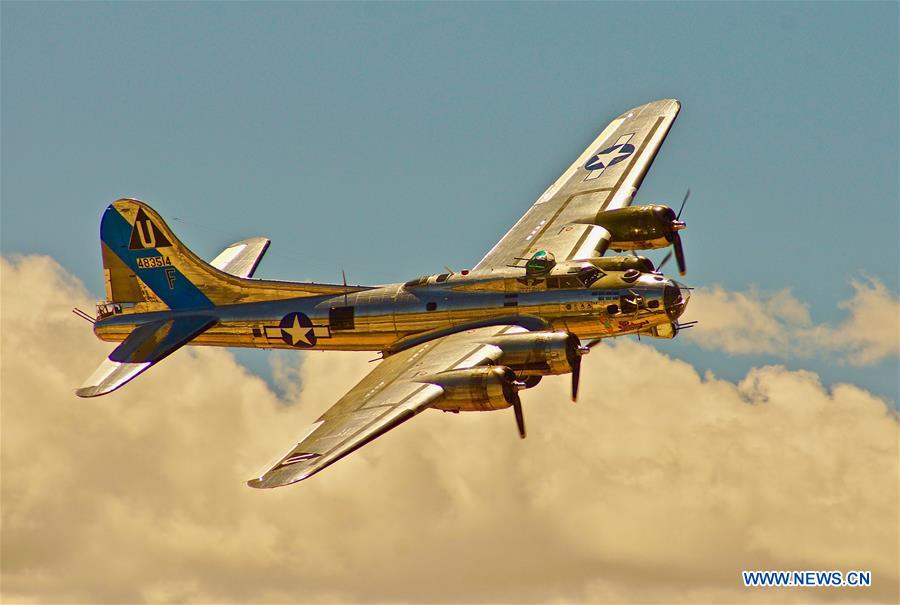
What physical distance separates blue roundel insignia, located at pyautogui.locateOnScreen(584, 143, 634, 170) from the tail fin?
1687 centimetres

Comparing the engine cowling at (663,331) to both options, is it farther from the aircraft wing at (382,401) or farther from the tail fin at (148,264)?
the tail fin at (148,264)

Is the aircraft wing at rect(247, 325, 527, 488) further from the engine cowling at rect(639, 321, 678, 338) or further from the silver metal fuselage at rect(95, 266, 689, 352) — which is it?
the engine cowling at rect(639, 321, 678, 338)

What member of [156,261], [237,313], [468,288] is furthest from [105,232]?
[468,288]

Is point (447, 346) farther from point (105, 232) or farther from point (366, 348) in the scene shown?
point (105, 232)

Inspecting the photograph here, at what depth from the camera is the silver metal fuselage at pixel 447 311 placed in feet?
154

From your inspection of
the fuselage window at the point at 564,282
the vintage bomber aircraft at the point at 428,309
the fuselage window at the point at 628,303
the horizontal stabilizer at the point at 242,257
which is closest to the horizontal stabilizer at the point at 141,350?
the vintage bomber aircraft at the point at 428,309

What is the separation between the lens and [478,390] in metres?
41.5

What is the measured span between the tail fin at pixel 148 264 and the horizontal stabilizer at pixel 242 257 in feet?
5.86

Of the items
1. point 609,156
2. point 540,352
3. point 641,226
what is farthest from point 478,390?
point 609,156

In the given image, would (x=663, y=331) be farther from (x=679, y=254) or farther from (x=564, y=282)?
(x=679, y=254)

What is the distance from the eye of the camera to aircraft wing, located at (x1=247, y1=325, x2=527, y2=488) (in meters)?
38.2

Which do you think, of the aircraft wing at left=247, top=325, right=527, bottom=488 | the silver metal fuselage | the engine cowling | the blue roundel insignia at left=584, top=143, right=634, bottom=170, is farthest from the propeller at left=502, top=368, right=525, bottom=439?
the blue roundel insignia at left=584, top=143, right=634, bottom=170

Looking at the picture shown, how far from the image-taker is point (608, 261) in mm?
48625

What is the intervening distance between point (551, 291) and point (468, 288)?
9.64 ft
